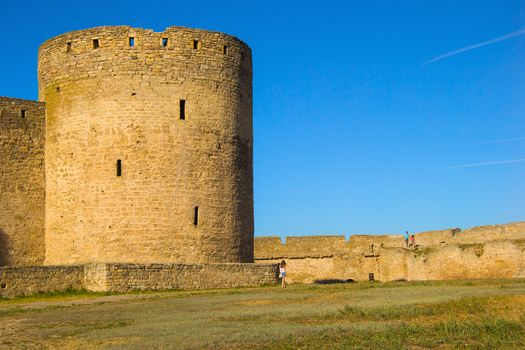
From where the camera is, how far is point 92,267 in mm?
19812

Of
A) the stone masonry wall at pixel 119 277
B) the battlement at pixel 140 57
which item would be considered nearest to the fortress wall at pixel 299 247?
the battlement at pixel 140 57

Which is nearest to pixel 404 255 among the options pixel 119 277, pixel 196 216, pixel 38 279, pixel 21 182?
pixel 196 216

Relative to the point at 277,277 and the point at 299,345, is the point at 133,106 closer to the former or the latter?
the point at 277,277

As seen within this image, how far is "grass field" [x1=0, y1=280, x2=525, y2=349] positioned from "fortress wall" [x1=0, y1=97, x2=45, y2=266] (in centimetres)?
694

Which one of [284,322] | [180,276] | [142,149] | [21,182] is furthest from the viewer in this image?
[21,182]

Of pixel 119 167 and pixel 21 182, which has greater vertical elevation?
pixel 119 167

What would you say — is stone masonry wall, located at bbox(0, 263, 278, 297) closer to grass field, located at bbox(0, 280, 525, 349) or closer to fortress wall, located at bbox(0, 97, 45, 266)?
grass field, located at bbox(0, 280, 525, 349)

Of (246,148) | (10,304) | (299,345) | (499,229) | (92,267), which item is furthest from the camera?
(499,229)

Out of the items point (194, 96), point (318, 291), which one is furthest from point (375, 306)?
point (194, 96)

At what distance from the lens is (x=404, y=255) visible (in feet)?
92.9

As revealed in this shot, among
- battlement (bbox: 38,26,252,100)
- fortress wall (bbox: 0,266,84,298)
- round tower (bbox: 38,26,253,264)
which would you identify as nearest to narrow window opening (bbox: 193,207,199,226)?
round tower (bbox: 38,26,253,264)

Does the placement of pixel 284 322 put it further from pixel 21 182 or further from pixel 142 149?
pixel 21 182

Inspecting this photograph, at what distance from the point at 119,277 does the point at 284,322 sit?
9543mm

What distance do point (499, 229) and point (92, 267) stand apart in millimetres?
14250
